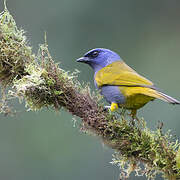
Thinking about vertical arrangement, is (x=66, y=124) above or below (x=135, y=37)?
below

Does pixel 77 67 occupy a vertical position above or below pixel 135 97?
above

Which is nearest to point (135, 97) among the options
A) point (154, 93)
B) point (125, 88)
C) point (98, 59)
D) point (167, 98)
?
point (125, 88)

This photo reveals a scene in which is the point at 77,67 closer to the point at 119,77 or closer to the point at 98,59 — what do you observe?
the point at 98,59

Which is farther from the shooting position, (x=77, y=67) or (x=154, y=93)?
(x=77, y=67)

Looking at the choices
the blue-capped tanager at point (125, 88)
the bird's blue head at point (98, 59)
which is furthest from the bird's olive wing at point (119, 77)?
the bird's blue head at point (98, 59)

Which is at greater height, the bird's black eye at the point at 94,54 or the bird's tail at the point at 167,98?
the bird's black eye at the point at 94,54

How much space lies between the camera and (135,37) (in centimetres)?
1030

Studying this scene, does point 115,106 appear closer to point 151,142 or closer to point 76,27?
point 151,142

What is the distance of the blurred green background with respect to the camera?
298 inches

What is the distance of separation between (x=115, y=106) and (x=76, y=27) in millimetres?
5450

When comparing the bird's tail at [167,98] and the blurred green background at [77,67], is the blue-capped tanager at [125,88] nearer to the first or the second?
the bird's tail at [167,98]

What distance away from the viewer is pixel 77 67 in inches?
319

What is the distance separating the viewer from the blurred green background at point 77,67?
7570mm

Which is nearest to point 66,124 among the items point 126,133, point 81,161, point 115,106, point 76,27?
point 81,161
